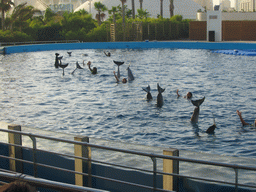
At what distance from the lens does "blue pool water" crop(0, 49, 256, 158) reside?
35.6 feet

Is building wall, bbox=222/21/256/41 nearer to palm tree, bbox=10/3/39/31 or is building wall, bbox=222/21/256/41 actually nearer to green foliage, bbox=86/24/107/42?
green foliage, bbox=86/24/107/42

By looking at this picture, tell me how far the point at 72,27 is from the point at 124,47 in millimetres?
10888

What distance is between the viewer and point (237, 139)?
10.5m

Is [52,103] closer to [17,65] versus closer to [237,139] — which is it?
[237,139]

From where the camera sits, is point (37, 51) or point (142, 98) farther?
point (37, 51)

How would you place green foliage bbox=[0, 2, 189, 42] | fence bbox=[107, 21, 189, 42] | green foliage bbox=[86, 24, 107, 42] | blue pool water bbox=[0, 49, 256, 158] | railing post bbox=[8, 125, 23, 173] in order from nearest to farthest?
railing post bbox=[8, 125, 23, 173] → blue pool water bbox=[0, 49, 256, 158] → green foliage bbox=[0, 2, 189, 42] → fence bbox=[107, 21, 189, 42] → green foliage bbox=[86, 24, 107, 42]

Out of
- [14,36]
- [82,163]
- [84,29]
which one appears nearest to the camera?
[82,163]

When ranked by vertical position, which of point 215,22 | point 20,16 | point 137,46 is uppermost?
point 20,16

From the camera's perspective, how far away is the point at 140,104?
1502 cm

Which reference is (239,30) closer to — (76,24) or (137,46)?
(137,46)

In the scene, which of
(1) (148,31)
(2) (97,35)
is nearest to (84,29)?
(2) (97,35)

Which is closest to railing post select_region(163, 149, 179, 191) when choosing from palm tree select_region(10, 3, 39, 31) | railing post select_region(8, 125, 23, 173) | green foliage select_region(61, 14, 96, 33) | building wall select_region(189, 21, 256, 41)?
railing post select_region(8, 125, 23, 173)

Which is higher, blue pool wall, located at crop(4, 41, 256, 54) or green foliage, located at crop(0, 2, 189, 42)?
green foliage, located at crop(0, 2, 189, 42)

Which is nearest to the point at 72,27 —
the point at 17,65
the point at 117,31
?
the point at 117,31
